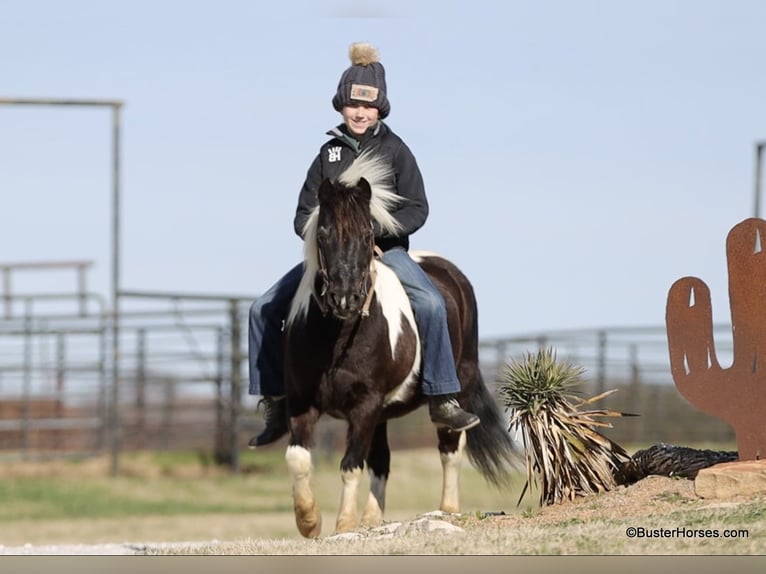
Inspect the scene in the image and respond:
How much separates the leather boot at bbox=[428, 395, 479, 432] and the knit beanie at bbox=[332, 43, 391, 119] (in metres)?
1.89

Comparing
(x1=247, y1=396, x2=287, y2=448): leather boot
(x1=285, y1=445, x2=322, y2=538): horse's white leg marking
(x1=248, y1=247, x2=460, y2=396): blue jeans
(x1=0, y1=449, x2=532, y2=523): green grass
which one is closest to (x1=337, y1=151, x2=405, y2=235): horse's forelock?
(x1=248, y1=247, x2=460, y2=396): blue jeans

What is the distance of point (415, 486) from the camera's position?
19.3m

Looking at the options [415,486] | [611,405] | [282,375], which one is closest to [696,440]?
[611,405]

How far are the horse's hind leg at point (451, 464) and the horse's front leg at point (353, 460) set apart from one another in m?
1.23

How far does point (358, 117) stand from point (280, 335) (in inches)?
57.9

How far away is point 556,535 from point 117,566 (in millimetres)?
2271

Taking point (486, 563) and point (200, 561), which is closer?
point (486, 563)

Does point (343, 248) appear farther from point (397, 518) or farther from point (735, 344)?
point (397, 518)

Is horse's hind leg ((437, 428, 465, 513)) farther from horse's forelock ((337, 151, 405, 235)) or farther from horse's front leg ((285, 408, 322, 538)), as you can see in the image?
horse's forelock ((337, 151, 405, 235))

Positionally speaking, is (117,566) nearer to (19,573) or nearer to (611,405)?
(19,573)

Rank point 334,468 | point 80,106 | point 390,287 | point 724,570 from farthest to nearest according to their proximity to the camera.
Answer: point 334,468 → point 80,106 → point 390,287 → point 724,570

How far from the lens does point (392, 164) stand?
881 centimetres

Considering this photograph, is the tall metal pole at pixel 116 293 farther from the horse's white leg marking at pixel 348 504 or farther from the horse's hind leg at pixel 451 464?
the horse's white leg marking at pixel 348 504

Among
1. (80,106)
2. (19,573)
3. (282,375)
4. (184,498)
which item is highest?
(80,106)
